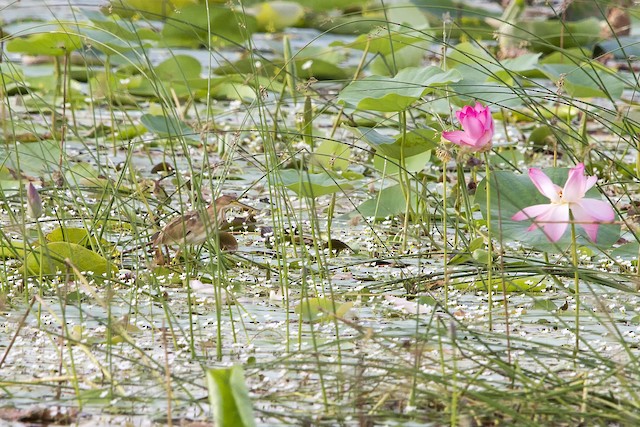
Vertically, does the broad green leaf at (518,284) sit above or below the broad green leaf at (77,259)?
below

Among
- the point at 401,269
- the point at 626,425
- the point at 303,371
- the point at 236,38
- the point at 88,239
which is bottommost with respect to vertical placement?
the point at 626,425

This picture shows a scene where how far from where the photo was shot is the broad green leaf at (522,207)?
1855mm

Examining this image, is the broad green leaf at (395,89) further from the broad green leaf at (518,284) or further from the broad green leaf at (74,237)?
the broad green leaf at (74,237)

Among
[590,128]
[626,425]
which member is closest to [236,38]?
[590,128]

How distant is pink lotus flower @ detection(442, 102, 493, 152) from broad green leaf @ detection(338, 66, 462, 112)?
399mm

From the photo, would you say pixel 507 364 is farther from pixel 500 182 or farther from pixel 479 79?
pixel 479 79

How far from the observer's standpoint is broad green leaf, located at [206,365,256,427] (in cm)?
122

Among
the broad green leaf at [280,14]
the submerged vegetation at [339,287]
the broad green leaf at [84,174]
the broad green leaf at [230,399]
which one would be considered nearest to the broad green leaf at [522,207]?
the submerged vegetation at [339,287]

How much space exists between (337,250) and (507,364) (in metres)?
0.92

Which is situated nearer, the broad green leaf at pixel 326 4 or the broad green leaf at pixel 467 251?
the broad green leaf at pixel 467 251

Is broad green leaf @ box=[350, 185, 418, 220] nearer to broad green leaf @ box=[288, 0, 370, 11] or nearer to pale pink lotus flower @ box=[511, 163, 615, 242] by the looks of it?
pale pink lotus flower @ box=[511, 163, 615, 242]

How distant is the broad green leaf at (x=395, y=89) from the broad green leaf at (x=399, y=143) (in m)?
0.07

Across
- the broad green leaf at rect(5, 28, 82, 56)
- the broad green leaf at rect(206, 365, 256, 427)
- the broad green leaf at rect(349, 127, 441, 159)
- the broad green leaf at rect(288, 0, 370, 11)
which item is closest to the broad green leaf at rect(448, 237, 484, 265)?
the broad green leaf at rect(349, 127, 441, 159)

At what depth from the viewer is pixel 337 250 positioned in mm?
2336
